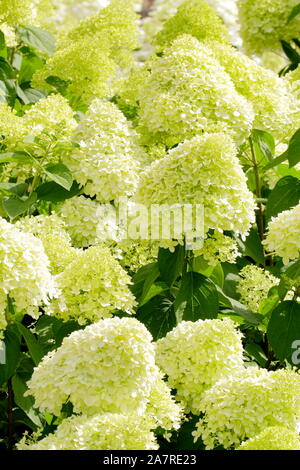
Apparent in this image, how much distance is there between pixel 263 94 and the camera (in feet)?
10.6

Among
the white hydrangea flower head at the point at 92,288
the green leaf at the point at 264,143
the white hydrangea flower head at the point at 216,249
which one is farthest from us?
the green leaf at the point at 264,143

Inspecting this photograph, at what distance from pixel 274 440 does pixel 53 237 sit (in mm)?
1083

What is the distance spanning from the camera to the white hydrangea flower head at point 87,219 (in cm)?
294

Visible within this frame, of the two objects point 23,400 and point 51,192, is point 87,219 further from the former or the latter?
point 23,400

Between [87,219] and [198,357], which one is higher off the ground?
[198,357]

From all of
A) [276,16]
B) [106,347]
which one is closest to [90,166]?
[106,347]

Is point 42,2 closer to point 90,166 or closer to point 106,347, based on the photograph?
point 90,166

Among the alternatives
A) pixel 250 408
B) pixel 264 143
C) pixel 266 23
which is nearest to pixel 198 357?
pixel 250 408

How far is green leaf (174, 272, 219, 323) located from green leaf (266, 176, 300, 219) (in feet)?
1.51

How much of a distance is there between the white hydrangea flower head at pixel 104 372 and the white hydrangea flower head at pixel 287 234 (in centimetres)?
61

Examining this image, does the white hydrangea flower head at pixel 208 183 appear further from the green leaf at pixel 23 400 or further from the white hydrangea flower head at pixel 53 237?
the green leaf at pixel 23 400

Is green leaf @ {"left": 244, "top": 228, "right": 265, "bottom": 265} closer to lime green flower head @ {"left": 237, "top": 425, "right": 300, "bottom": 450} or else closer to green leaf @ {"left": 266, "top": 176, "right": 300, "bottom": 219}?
green leaf @ {"left": 266, "top": 176, "right": 300, "bottom": 219}

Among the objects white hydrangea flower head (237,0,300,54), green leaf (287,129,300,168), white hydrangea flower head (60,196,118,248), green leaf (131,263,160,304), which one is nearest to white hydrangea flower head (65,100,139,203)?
white hydrangea flower head (60,196,118,248)

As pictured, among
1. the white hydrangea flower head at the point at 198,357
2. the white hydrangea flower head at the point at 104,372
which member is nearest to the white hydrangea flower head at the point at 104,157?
the white hydrangea flower head at the point at 198,357
